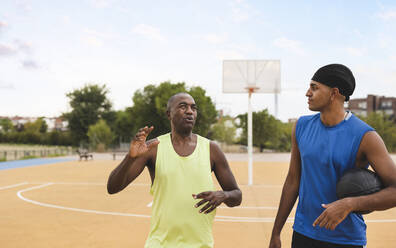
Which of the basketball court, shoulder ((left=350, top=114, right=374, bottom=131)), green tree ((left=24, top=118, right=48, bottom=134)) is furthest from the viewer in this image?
green tree ((left=24, top=118, right=48, bottom=134))

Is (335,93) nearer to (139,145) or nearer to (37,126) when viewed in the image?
(139,145)

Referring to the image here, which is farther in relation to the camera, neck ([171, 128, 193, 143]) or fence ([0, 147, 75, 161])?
fence ([0, 147, 75, 161])

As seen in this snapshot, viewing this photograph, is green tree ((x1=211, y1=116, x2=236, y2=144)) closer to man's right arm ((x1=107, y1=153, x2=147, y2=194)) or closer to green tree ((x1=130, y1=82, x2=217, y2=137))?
green tree ((x1=130, y1=82, x2=217, y2=137))

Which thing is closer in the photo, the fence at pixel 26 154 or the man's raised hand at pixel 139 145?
the man's raised hand at pixel 139 145

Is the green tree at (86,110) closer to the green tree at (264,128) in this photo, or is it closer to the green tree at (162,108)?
the green tree at (162,108)

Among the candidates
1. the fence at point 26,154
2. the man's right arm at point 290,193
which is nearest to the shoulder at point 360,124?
the man's right arm at point 290,193

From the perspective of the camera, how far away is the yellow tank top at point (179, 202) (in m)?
2.37

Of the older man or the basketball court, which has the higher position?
the older man

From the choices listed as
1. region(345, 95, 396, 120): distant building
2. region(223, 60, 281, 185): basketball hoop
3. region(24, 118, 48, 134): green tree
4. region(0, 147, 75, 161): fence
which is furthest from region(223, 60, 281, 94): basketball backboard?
region(24, 118, 48, 134): green tree

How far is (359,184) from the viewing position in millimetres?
2107

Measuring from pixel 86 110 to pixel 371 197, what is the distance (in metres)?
67.4

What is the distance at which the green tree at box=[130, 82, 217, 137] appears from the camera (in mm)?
47981

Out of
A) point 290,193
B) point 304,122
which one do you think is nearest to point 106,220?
point 290,193

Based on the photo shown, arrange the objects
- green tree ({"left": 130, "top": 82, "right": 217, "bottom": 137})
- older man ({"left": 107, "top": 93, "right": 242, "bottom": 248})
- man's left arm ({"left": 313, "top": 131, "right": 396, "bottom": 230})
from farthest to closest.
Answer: green tree ({"left": 130, "top": 82, "right": 217, "bottom": 137})
older man ({"left": 107, "top": 93, "right": 242, "bottom": 248})
man's left arm ({"left": 313, "top": 131, "right": 396, "bottom": 230})
